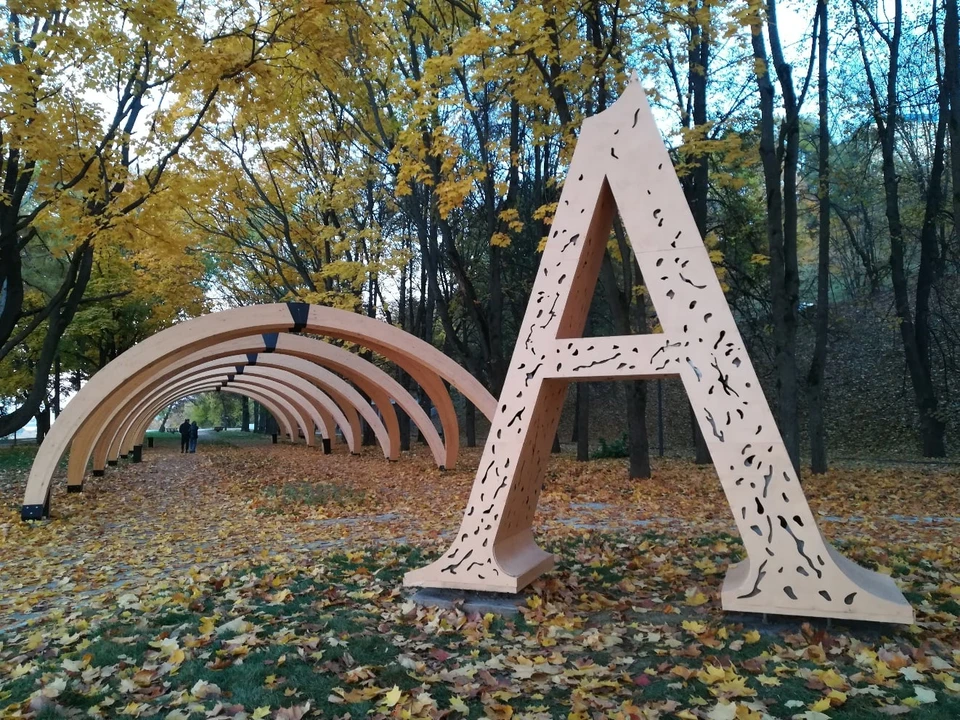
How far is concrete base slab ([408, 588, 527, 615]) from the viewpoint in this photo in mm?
4988

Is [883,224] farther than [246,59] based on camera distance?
Yes

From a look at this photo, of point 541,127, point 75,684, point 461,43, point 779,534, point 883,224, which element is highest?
point 883,224

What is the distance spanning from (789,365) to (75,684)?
395 inches

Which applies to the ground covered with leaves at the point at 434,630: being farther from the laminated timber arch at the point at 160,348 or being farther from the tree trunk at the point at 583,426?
the tree trunk at the point at 583,426

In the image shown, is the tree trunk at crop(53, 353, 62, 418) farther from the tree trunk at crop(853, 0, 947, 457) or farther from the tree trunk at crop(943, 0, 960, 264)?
the tree trunk at crop(943, 0, 960, 264)

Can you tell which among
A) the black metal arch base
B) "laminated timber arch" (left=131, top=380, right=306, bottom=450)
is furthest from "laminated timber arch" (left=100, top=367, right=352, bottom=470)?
the black metal arch base

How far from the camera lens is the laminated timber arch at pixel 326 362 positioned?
43.7 feet

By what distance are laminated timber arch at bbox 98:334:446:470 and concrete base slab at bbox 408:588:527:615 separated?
888 cm

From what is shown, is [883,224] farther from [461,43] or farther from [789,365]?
[461,43]

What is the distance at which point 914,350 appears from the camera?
14.6 meters

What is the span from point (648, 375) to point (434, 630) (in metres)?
2.19

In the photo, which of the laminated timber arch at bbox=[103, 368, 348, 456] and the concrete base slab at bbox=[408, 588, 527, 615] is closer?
the concrete base slab at bbox=[408, 588, 527, 615]

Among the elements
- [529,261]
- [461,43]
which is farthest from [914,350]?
[461,43]

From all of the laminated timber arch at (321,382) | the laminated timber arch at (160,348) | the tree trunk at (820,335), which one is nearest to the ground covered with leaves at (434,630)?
the laminated timber arch at (160,348)
